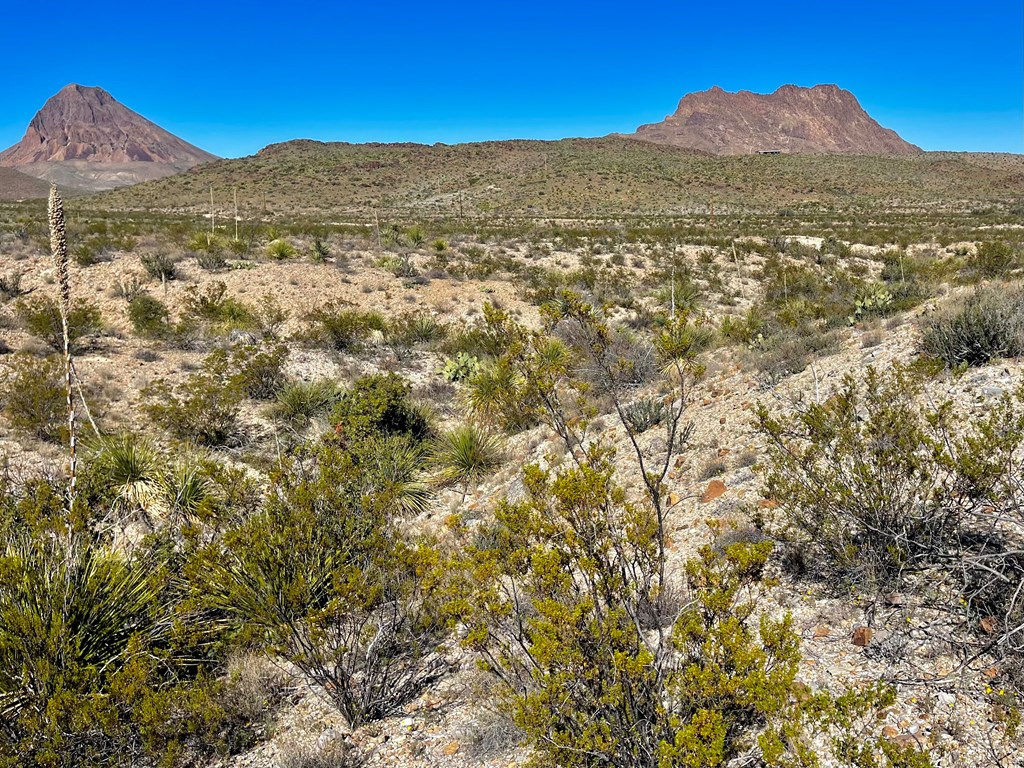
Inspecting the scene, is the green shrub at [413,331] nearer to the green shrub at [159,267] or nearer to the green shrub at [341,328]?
the green shrub at [341,328]

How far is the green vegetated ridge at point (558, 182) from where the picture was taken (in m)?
61.1

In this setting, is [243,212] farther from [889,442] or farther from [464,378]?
[889,442]

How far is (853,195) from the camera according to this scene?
2504 inches

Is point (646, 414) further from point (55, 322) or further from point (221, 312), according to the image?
point (55, 322)

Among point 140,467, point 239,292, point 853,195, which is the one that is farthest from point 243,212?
point 853,195

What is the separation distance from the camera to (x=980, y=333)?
6.70m

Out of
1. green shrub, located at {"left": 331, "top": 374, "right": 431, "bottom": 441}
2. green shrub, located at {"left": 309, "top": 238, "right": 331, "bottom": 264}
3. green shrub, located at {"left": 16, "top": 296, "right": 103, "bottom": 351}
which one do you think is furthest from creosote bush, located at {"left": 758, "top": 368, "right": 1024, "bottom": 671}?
green shrub, located at {"left": 309, "top": 238, "right": 331, "bottom": 264}

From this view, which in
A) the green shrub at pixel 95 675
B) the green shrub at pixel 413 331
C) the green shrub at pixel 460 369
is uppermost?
the green shrub at pixel 413 331

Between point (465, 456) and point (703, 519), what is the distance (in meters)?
3.65

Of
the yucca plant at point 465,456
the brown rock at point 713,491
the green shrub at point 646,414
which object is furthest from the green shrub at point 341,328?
the brown rock at point 713,491

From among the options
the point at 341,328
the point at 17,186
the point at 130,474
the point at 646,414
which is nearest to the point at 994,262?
the point at 646,414

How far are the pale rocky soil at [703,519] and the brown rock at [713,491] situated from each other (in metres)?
0.02

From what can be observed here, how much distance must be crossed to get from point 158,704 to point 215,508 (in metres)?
1.39

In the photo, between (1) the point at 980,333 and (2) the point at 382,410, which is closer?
(1) the point at 980,333
